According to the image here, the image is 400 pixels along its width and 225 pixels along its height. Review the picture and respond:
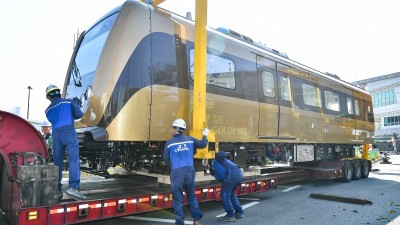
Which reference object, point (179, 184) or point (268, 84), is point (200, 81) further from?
point (268, 84)

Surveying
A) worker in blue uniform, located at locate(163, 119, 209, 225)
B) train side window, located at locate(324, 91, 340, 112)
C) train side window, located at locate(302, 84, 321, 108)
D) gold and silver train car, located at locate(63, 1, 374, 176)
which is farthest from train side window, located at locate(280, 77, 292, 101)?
worker in blue uniform, located at locate(163, 119, 209, 225)

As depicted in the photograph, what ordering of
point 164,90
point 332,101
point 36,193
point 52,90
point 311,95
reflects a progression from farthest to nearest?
1. point 332,101
2. point 311,95
3. point 164,90
4. point 52,90
5. point 36,193

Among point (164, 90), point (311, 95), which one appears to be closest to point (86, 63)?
point (164, 90)

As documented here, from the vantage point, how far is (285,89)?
371 inches

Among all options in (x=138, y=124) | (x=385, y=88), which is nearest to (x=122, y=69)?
(x=138, y=124)

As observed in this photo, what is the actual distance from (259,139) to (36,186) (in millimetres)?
5132

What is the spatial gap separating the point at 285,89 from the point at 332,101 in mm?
3595

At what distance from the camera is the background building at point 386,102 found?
50312mm

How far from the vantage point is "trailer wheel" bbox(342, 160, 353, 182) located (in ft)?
41.8

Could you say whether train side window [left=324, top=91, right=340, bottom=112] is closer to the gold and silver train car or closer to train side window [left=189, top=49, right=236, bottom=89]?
the gold and silver train car

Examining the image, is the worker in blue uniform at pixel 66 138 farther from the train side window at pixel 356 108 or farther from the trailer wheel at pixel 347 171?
the train side window at pixel 356 108

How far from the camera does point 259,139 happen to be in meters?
8.08

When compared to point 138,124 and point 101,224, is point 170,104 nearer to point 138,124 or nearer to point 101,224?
point 138,124

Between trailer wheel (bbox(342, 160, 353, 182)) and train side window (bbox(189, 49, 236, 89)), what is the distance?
7449 mm
